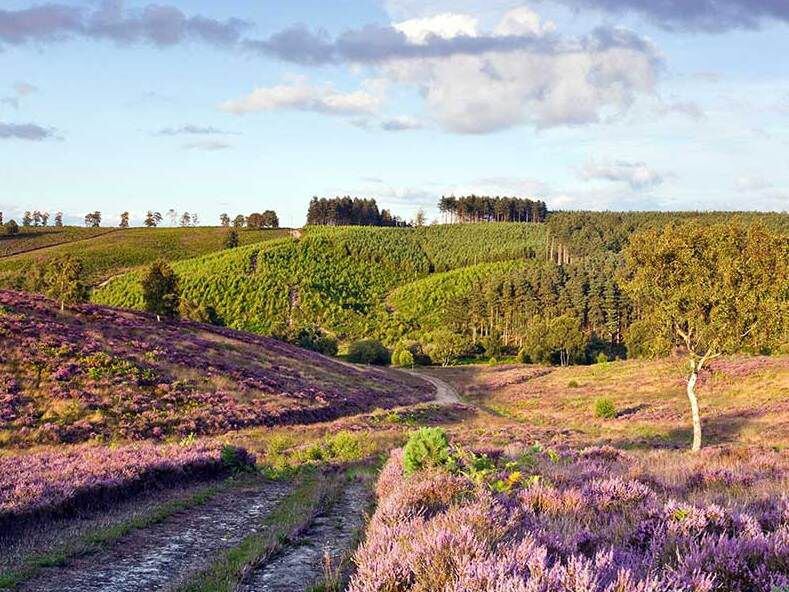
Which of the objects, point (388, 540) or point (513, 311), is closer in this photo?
→ point (388, 540)

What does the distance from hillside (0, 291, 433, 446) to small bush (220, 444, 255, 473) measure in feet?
37.1

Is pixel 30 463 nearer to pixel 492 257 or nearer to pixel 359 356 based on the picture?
pixel 359 356

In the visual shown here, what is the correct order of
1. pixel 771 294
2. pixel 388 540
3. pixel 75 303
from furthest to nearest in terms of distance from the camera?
pixel 75 303 → pixel 771 294 → pixel 388 540

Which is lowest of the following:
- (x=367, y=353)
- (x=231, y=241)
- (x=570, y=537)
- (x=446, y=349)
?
(x=446, y=349)

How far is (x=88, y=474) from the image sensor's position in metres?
14.2

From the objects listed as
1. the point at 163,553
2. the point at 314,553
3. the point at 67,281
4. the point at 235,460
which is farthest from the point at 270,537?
the point at 67,281

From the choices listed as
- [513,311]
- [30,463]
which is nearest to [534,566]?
[30,463]

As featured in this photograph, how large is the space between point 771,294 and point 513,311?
11034 centimetres

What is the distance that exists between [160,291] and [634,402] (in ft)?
142

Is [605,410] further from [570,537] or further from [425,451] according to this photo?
[570,537]

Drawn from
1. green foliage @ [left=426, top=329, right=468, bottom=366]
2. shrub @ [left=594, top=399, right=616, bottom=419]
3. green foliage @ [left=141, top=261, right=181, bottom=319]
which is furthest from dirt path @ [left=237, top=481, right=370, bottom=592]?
green foliage @ [left=426, top=329, right=468, bottom=366]

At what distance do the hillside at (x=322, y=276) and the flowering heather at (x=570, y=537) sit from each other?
9076 centimetres

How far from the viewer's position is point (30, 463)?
16.0m

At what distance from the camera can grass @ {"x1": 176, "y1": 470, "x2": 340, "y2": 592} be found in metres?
8.15
